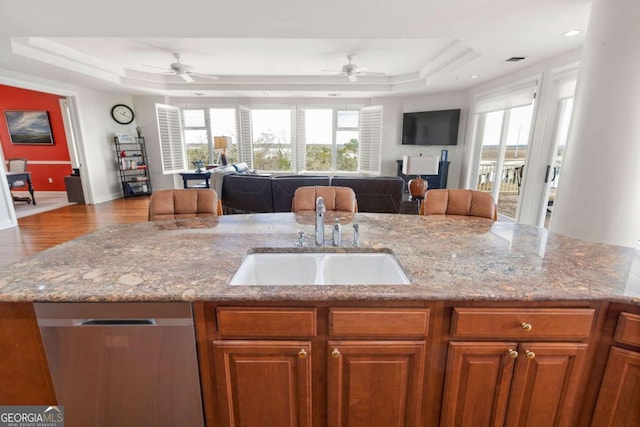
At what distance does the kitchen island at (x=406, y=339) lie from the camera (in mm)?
1006

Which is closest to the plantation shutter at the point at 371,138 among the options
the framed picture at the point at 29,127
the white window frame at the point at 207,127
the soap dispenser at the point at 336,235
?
the white window frame at the point at 207,127

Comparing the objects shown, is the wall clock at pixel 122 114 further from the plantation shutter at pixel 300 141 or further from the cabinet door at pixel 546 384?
the cabinet door at pixel 546 384

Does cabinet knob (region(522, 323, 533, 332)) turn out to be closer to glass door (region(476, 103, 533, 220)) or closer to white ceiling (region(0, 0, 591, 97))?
white ceiling (region(0, 0, 591, 97))

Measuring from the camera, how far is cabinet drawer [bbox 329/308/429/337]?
3.34 ft

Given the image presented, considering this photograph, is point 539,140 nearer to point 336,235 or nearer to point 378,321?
point 336,235

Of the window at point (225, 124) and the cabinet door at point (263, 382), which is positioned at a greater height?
the window at point (225, 124)

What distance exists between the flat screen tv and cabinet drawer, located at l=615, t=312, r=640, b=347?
5.76 m

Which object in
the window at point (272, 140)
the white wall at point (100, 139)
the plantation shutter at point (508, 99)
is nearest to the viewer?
the plantation shutter at point (508, 99)

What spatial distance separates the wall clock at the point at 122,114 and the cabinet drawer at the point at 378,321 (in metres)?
7.48

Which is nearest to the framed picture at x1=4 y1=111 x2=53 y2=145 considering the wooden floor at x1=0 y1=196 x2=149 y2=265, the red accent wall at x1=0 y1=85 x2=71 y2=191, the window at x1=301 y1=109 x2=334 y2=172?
the red accent wall at x1=0 y1=85 x2=71 y2=191

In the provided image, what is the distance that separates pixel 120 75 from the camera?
5441 mm

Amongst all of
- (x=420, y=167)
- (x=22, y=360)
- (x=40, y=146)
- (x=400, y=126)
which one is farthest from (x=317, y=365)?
(x=40, y=146)

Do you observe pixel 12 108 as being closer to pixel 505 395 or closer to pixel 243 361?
pixel 243 361

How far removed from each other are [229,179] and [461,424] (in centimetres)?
432
